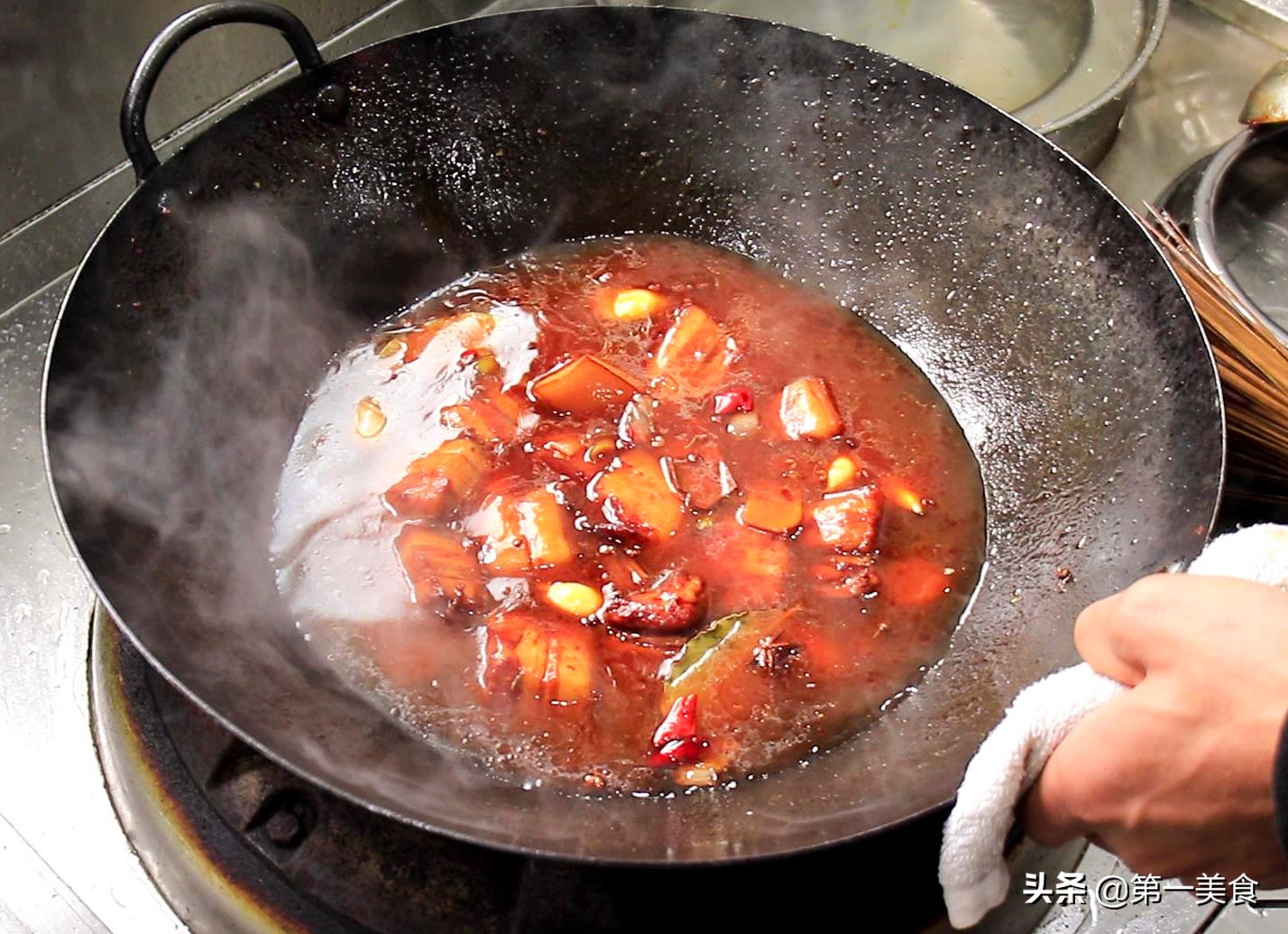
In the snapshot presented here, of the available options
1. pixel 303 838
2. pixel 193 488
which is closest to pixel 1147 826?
pixel 303 838

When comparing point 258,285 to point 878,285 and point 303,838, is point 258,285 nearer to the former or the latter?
point 303,838

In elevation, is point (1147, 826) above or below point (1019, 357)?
above

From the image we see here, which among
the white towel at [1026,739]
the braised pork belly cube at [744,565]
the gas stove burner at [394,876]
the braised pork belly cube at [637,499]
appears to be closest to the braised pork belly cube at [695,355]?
the braised pork belly cube at [637,499]

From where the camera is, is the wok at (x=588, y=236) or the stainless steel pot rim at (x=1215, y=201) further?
the stainless steel pot rim at (x=1215, y=201)

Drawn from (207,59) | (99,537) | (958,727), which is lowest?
(958,727)

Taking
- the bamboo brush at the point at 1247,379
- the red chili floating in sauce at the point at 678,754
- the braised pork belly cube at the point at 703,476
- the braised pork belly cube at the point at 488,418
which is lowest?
the bamboo brush at the point at 1247,379

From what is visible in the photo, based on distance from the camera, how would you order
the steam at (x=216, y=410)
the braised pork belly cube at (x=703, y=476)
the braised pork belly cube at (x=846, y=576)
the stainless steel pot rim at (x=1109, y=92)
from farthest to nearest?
the stainless steel pot rim at (x=1109, y=92) < the braised pork belly cube at (x=703, y=476) < the braised pork belly cube at (x=846, y=576) < the steam at (x=216, y=410)

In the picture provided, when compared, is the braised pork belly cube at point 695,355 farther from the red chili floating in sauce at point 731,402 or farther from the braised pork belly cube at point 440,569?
the braised pork belly cube at point 440,569

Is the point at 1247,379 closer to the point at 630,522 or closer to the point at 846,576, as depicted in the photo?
the point at 846,576
